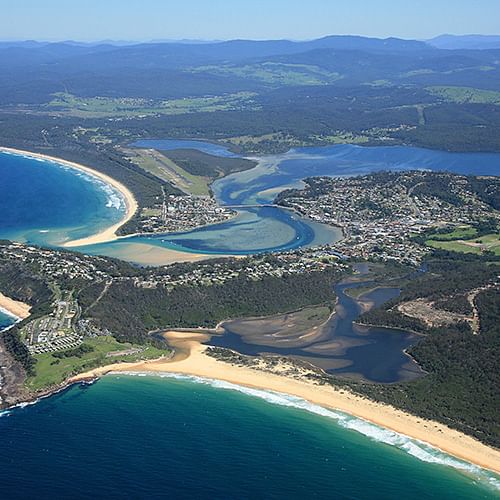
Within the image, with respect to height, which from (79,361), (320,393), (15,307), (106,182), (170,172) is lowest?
(320,393)

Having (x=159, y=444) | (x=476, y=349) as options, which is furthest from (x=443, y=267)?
(x=159, y=444)

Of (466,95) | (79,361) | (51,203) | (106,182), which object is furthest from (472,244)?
(466,95)

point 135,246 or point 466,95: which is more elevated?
point 466,95

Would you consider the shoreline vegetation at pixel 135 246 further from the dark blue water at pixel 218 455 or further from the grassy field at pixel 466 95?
the grassy field at pixel 466 95

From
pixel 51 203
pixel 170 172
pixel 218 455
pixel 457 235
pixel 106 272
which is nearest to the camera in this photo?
pixel 218 455

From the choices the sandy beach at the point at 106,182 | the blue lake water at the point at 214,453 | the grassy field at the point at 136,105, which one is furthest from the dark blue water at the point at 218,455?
the grassy field at the point at 136,105

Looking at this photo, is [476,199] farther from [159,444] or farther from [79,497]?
[79,497]

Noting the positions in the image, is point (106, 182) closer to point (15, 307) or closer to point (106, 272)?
point (106, 272)

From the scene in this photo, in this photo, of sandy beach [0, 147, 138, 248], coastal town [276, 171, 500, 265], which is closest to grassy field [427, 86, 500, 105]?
coastal town [276, 171, 500, 265]

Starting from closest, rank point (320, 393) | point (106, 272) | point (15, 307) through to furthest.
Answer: point (320, 393)
point (15, 307)
point (106, 272)
